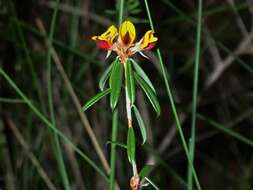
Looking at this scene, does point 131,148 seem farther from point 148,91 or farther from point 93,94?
point 93,94

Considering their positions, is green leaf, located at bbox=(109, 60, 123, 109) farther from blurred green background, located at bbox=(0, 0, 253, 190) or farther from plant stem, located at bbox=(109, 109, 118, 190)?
blurred green background, located at bbox=(0, 0, 253, 190)

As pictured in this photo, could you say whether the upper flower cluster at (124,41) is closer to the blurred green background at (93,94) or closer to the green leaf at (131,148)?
the green leaf at (131,148)

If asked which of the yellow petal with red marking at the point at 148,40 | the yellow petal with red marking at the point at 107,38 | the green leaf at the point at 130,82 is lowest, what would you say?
the green leaf at the point at 130,82

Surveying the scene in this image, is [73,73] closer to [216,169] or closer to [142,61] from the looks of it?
[142,61]

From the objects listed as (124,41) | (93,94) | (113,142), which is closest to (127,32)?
(124,41)

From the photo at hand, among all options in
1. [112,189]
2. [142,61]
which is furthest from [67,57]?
[112,189]

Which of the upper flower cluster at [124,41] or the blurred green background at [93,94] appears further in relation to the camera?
the blurred green background at [93,94]

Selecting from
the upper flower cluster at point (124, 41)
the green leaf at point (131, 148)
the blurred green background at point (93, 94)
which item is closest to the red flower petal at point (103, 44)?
the upper flower cluster at point (124, 41)
